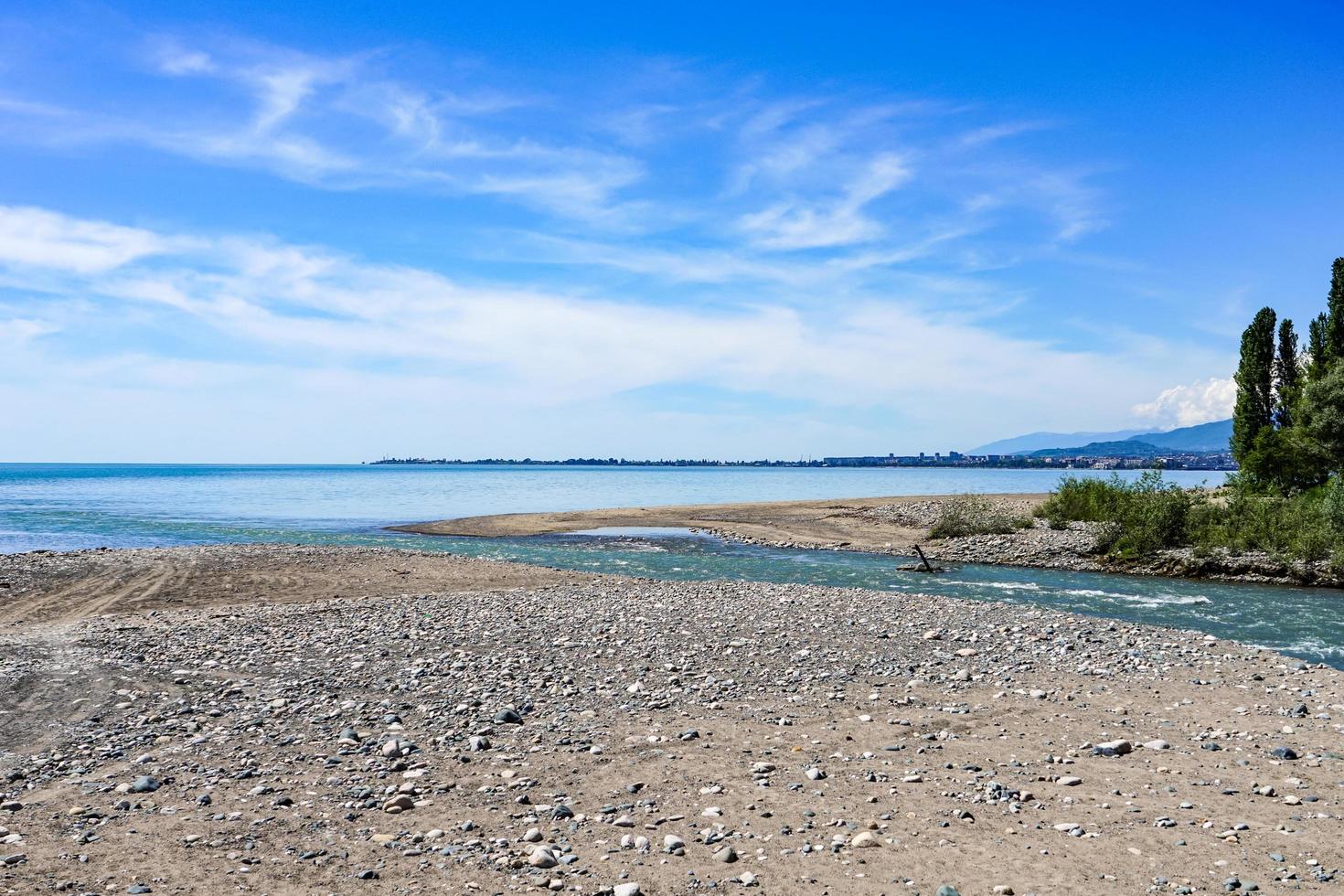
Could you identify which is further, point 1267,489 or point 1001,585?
point 1267,489

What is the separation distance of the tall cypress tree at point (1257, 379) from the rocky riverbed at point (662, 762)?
6710 centimetres

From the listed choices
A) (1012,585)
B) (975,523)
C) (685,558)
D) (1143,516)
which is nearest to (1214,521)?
(1143,516)

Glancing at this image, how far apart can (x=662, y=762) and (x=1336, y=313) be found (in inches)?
Answer: 2555

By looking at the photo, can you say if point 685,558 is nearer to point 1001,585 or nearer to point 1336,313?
point 1001,585

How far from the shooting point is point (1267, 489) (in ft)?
160

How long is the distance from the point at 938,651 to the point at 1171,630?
24.8 feet

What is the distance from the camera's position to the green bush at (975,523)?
45875mm

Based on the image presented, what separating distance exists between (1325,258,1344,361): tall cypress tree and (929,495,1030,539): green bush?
1080 inches

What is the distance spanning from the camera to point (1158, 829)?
28.2ft

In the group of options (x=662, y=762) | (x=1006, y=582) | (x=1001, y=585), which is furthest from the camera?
(x=1006, y=582)

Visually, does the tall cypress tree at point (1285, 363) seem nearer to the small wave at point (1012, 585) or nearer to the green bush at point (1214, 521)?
the green bush at point (1214, 521)

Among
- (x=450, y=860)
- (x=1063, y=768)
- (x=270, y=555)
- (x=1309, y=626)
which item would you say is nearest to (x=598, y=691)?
(x=450, y=860)

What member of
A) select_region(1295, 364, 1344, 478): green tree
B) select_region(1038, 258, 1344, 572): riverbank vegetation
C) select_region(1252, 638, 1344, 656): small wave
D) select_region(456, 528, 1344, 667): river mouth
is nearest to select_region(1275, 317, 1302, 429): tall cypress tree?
select_region(1038, 258, 1344, 572): riverbank vegetation

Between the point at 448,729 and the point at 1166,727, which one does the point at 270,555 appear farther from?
the point at 1166,727
